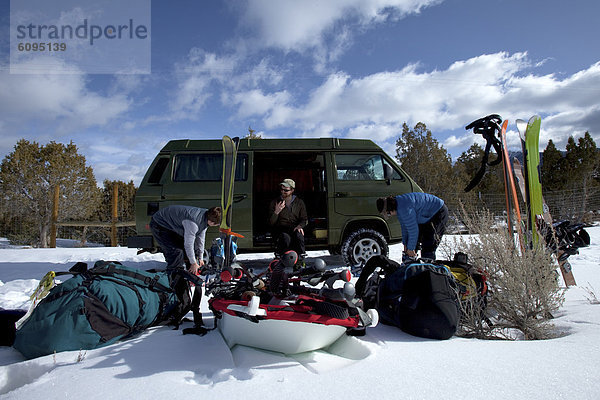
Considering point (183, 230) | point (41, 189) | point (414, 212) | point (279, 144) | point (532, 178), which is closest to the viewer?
point (183, 230)

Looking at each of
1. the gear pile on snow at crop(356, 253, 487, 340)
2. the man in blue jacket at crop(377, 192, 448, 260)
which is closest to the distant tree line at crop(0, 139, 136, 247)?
the man in blue jacket at crop(377, 192, 448, 260)

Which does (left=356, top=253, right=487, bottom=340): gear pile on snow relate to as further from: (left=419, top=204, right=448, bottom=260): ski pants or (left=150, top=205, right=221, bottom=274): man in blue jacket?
(left=150, top=205, right=221, bottom=274): man in blue jacket

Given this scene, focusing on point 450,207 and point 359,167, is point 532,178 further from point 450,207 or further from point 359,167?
point 450,207

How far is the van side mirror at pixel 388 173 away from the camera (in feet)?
18.1

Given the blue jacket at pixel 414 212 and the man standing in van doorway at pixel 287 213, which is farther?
the man standing in van doorway at pixel 287 213

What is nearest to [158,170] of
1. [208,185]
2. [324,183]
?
[208,185]

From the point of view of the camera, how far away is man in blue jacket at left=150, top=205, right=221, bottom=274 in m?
3.82

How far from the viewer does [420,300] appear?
2412mm

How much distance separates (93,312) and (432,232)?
12.1 ft

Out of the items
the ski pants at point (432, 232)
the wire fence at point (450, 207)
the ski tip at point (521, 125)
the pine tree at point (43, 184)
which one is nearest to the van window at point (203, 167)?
the ski pants at point (432, 232)

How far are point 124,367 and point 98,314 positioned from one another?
49cm

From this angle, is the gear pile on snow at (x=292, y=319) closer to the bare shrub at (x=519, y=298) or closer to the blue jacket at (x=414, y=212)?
the bare shrub at (x=519, y=298)

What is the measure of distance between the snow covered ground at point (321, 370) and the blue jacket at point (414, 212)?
1909 mm

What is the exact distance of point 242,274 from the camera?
7.89 feet
